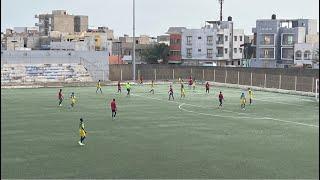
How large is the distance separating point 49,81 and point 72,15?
60552 mm

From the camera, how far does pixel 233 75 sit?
59.6 meters

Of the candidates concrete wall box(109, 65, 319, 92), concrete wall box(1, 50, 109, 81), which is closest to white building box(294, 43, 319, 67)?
concrete wall box(109, 65, 319, 92)

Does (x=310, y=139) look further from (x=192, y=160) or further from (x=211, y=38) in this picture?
(x=211, y=38)

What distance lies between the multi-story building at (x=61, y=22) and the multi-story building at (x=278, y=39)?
52.9m

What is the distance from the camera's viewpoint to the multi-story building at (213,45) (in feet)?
289

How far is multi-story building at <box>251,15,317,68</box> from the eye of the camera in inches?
3083

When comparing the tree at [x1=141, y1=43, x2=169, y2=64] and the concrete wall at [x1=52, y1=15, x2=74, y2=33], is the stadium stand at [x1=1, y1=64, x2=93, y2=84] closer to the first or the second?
the tree at [x1=141, y1=43, x2=169, y2=64]

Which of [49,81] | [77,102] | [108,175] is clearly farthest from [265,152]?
[49,81]

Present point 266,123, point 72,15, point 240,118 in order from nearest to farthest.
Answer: point 266,123 → point 240,118 → point 72,15

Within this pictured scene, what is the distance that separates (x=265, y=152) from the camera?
20.1 m

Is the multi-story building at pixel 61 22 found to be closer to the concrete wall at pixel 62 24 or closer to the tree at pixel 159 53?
the concrete wall at pixel 62 24

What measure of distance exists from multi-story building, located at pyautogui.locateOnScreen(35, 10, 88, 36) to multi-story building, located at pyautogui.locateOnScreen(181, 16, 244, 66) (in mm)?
39086

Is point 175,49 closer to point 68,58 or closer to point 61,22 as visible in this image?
point 68,58

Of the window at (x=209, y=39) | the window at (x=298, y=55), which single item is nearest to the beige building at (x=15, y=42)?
the window at (x=209, y=39)
